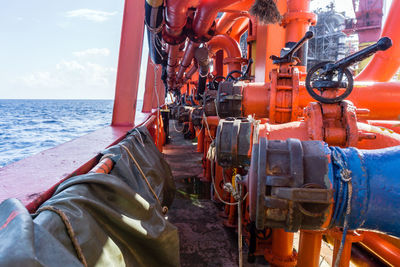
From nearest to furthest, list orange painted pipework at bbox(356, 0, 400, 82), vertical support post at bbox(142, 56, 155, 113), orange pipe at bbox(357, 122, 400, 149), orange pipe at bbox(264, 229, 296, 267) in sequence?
1. orange pipe at bbox(357, 122, 400, 149)
2. orange pipe at bbox(264, 229, 296, 267)
3. orange painted pipework at bbox(356, 0, 400, 82)
4. vertical support post at bbox(142, 56, 155, 113)

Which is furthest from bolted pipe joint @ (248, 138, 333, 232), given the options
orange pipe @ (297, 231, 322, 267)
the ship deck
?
the ship deck

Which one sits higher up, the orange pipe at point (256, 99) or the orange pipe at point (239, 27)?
the orange pipe at point (239, 27)

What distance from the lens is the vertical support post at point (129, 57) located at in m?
3.27

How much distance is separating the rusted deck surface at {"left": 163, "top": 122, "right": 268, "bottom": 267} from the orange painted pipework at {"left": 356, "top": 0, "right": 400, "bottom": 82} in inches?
122

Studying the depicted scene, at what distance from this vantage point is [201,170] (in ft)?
19.9

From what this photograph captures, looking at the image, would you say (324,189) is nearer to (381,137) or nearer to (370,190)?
(370,190)

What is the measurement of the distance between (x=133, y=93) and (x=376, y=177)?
3080 mm

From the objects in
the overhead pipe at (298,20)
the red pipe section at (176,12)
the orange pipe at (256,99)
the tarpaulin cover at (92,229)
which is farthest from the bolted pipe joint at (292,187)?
the red pipe section at (176,12)

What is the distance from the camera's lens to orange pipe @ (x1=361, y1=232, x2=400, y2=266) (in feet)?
8.11

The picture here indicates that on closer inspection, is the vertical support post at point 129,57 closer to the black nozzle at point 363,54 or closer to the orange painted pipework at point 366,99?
the orange painted pipework at point 366,99

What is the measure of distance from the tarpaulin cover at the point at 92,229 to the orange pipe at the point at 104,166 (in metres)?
0.04

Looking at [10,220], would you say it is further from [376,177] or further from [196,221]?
[196,221]

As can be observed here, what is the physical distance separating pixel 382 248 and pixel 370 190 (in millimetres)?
2594

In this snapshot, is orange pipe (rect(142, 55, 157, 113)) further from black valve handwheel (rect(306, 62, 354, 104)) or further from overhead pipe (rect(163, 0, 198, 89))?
black valve handwheel (rect(306, 62, 354, 104))
